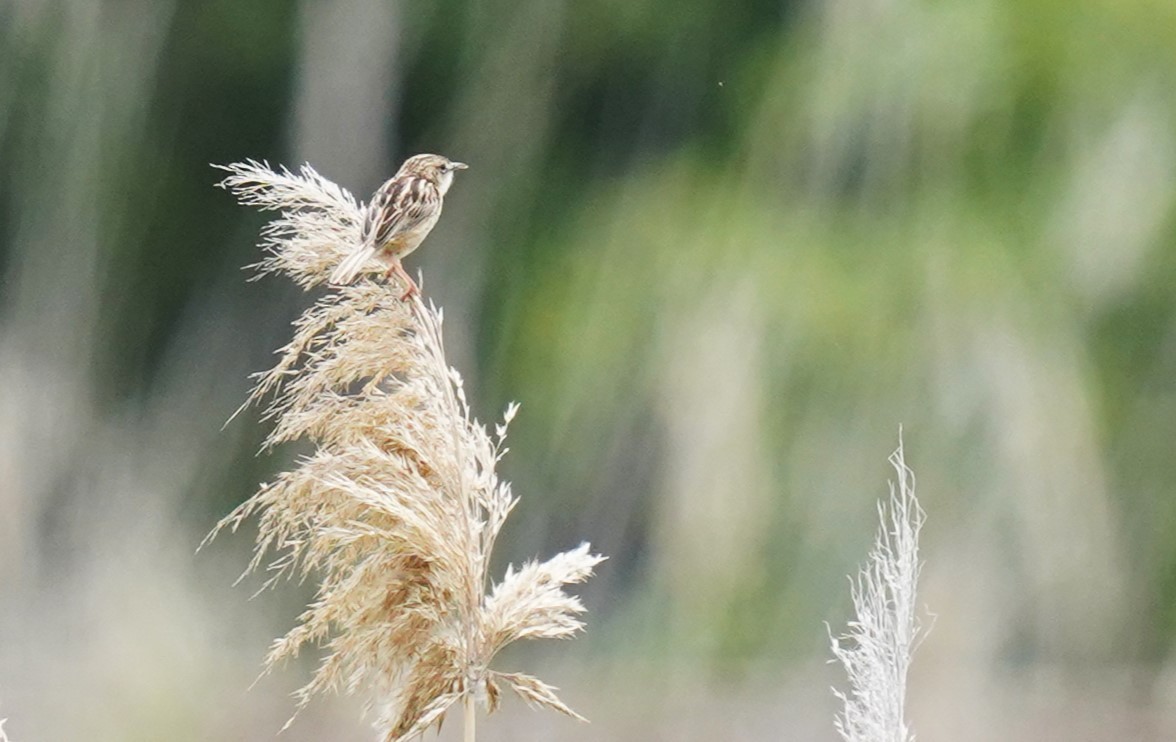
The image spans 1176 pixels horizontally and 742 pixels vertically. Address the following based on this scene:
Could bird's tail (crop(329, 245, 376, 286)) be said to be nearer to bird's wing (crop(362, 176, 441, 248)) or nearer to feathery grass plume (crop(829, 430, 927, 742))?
bird's wing (crop(362, 176, 441, 248))

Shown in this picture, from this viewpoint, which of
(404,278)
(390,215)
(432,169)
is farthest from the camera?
(432,169)

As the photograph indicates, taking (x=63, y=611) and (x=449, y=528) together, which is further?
(x=63, y=611)

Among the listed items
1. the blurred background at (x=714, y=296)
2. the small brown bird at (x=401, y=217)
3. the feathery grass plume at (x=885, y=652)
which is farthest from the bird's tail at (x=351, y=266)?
the blurred background at (x=714, y=296)

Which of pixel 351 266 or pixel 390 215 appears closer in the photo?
pixel 351 266

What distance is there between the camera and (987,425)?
458 centimetres

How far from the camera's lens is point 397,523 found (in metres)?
1.73

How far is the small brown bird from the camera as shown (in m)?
1.82

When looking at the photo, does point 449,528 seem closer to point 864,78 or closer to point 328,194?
point 328,194

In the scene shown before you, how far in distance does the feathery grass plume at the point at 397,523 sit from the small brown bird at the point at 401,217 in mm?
45

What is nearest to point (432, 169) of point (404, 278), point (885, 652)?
point (404, 278)

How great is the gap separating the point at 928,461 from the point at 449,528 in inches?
126

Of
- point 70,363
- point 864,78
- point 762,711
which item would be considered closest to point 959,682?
point 762,711

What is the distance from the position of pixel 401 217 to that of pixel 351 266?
298 millimetres

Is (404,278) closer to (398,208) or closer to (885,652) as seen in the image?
(398,208)
